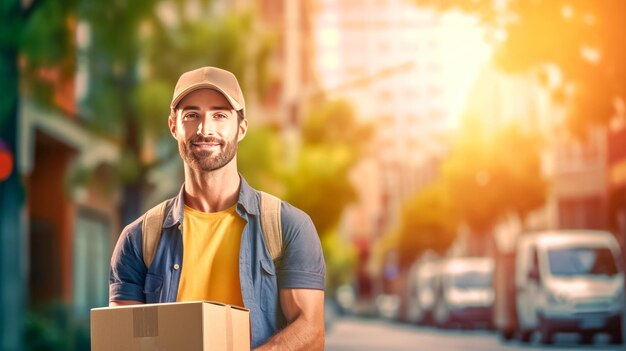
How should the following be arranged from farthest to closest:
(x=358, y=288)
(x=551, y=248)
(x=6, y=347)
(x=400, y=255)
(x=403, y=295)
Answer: (x=358, y=288) < (x=400, y=255) < (x=403, y=295) < (x=551, y=248) < (x=6, y=347)

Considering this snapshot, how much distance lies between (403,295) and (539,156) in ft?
33.8

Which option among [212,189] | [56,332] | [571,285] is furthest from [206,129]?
[571,285]

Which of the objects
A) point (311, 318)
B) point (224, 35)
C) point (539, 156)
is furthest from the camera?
point (539, 156)

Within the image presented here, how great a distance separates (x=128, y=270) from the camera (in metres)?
4.20

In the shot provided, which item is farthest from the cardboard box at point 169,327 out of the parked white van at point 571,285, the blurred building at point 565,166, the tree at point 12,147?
the blurred building at point 565,166

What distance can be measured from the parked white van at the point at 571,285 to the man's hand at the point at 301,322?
23.4 m

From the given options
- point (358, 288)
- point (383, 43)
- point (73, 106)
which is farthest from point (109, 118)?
point (383, 43)

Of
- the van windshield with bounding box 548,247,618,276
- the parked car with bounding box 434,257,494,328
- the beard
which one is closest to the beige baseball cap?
the beard

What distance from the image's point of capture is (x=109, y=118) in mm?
22391

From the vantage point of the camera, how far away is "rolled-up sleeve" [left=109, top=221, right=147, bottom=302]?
4.18m

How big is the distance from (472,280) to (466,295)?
546 millimetres

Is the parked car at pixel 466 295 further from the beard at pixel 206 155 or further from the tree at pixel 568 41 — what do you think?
the beard at pixel 206 155

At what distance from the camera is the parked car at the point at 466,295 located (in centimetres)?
4441

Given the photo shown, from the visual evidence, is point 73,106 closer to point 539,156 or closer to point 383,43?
point 539,156
